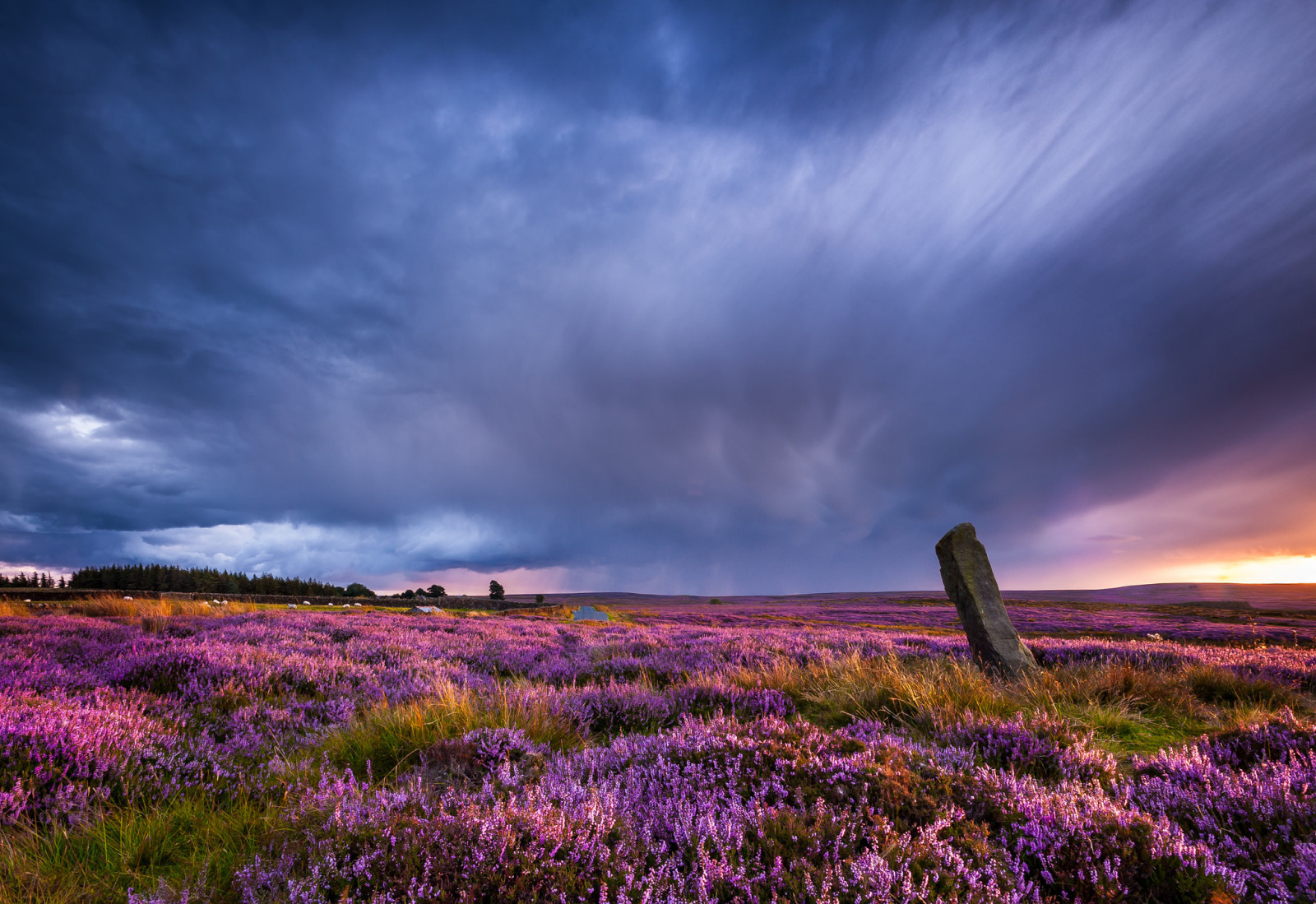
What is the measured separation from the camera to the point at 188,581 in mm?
45156

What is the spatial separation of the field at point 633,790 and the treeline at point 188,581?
46708 millimetres

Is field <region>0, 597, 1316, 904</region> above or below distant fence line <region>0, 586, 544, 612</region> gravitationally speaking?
above

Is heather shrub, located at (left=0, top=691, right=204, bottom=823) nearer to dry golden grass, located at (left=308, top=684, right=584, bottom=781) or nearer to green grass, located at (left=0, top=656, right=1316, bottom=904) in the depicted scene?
green grass, located at (left=0, top=656, right=1316, bottom=904)

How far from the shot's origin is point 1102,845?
A: 2.29 metres

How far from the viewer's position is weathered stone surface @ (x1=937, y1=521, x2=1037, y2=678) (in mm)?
8250

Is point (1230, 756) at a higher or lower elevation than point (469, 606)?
higher

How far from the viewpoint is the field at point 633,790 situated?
6.58 ft

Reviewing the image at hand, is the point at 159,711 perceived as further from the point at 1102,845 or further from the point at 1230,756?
the point at 1230,756

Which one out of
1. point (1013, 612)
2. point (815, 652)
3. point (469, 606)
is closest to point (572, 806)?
point (815, 652)

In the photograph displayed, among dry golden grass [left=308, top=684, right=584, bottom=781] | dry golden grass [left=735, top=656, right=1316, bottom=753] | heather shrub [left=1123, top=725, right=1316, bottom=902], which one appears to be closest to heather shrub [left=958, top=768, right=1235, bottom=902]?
heather shrub [left=1123, top=725, right=1316, bottom=902]

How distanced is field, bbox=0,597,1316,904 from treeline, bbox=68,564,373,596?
4671 cm

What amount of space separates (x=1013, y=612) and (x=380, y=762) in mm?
46889

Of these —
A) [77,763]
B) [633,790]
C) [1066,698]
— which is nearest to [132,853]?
[77,763]

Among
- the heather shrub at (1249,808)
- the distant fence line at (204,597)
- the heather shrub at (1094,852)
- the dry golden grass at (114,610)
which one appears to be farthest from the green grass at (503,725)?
the distant fence line at (204,597)
